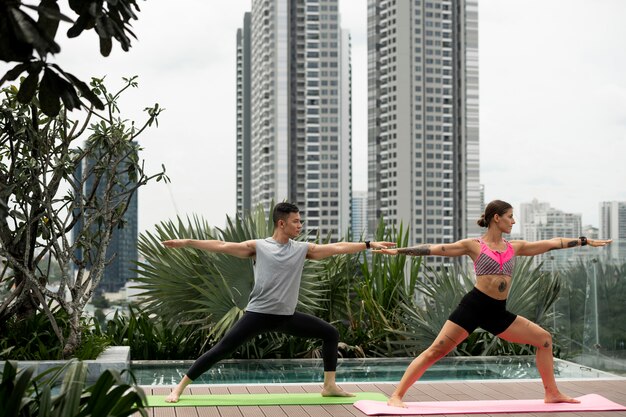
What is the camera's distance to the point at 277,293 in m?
7.02

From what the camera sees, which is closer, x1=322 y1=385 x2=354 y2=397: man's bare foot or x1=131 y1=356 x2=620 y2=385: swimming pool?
x1=322 y1=385 x2=354 y2=397: man's bare foot

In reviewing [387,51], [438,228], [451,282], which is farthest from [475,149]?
[451,282]

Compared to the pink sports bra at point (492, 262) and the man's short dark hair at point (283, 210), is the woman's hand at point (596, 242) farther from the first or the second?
the man's short dark hair at point (283, 210)

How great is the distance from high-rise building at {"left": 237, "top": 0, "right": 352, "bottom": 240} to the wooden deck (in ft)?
232

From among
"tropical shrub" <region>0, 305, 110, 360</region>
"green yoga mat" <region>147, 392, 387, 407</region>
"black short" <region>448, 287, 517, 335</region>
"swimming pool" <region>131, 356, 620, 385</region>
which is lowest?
"swimming pool" <region>131, 356, 620, 385</region>

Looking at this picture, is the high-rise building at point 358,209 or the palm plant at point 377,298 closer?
the palm plant at point 377,298

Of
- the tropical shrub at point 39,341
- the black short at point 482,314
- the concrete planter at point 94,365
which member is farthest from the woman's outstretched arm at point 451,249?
the tropical shrub at point 39,341

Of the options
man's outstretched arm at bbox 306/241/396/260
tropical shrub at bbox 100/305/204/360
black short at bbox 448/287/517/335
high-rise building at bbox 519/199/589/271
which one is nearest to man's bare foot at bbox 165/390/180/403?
man's outstretched arm at bbox 306/241/396/260

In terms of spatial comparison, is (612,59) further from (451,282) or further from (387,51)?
(451,282)

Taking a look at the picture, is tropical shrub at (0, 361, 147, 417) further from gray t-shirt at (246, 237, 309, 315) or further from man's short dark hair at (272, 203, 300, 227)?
man's short dark hair at (272, 203, 300, 227)

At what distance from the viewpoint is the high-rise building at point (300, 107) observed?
80875mm

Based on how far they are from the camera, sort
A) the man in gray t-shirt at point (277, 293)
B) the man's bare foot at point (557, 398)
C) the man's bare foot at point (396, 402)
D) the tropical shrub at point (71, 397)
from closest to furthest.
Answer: the tropical shrub at point (71, 397) → the man's bare foot at point (396, 402) → the man in gray t-shirt at point (277, 293) → the man's bare foot at point (557, 398)

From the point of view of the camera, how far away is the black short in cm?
690

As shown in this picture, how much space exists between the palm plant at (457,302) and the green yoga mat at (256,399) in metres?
3.09
